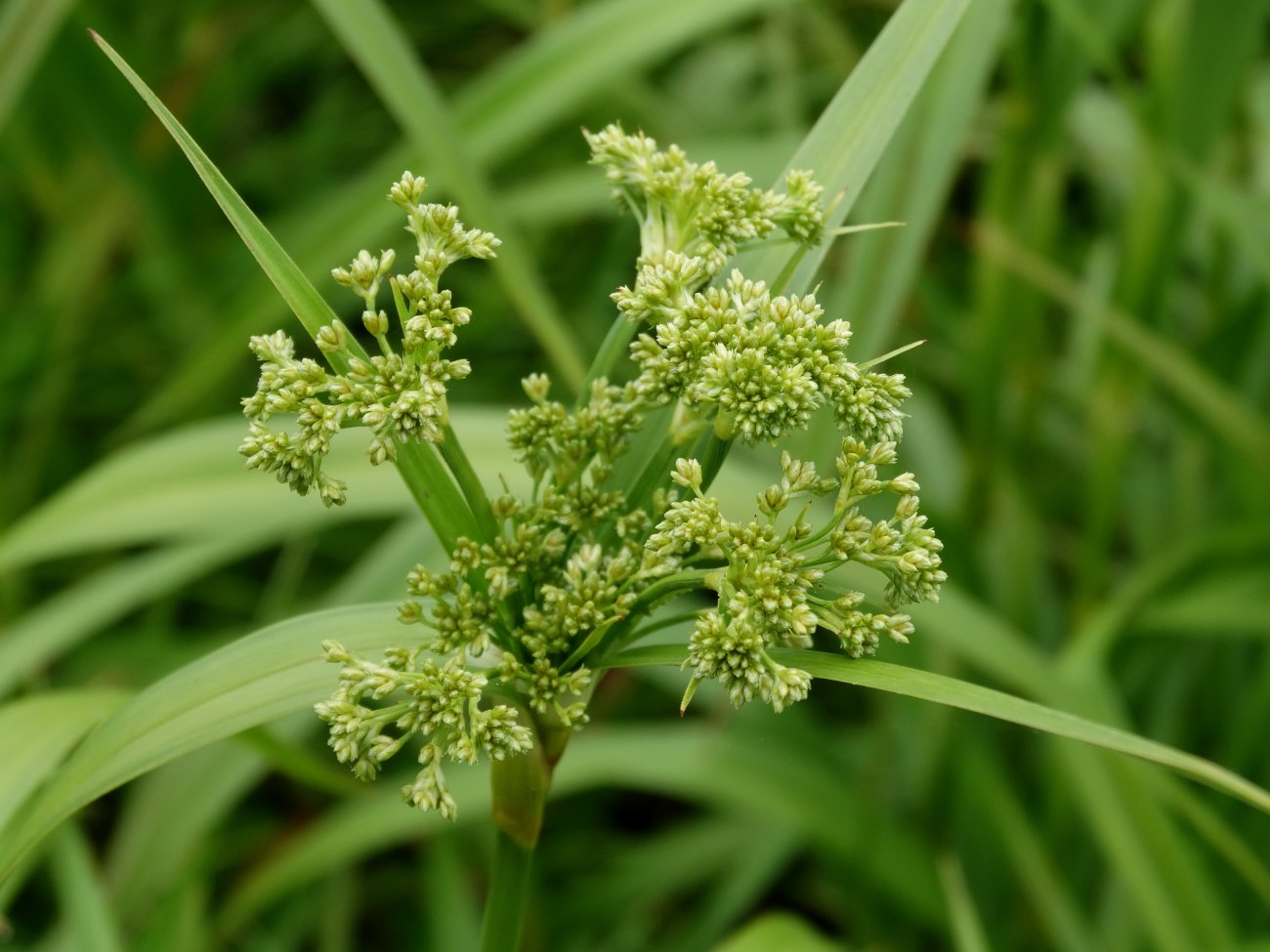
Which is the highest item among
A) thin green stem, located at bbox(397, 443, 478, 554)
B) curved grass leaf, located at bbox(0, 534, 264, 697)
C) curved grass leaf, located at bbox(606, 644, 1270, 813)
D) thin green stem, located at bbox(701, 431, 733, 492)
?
curved grass leaf, located at bbox(0, 534, 264, 697)

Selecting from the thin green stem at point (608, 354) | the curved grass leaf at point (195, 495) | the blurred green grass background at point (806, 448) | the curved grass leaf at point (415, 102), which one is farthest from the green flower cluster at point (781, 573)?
the curved grass leaf at point (415, 102)

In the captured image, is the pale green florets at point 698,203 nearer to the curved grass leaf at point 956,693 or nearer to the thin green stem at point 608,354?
the thin green stem at point 608,354

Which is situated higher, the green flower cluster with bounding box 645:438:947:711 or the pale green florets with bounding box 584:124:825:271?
the pale green florets with bounding box 584:124:825:271

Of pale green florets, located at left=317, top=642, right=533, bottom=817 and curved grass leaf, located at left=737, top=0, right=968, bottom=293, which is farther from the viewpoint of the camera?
curved grass leaf, located at left=737, top=0, right=968, bottom=293

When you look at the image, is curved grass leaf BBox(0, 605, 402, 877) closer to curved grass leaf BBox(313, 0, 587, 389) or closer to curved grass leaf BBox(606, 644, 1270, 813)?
curved grass leaf BBox(606, 644, 1270, 813)

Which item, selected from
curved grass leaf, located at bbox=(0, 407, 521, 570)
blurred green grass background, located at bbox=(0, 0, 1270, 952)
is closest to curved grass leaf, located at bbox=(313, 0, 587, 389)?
blurred green grass background, located at bbox=(0, 0, 1270, 952)

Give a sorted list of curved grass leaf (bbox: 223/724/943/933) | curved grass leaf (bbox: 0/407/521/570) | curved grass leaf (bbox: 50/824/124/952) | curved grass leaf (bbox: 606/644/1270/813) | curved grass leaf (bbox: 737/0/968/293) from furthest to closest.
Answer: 1. curved grass leaf (bbox: 223/724/943/933)
2. curved grass leaf (bbox: 0/407/521/570)
3. curved grass leaf (bbox: 50/824/124/952)
4. curved grass leaf (bbox: 737/0/968/293)
5. curved grass leaf (bbox: 606/644/1270/813)

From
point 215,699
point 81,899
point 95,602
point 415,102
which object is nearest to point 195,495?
point 95,602
